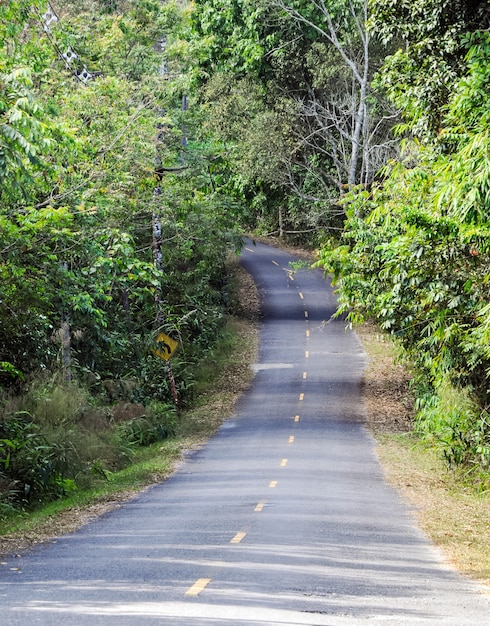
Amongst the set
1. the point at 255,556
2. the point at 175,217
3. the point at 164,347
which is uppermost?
the point at 175,217

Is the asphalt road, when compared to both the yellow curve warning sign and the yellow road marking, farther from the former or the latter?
the yellow curve warning sign

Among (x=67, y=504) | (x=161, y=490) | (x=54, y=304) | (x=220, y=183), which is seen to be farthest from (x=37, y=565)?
(x=220, y=183)

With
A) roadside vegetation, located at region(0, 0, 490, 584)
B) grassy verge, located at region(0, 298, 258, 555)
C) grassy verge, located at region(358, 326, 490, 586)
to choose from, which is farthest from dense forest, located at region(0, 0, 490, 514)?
grassy verge, located at region(358, 326, 490, 586)

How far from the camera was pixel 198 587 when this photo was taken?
10484 mm

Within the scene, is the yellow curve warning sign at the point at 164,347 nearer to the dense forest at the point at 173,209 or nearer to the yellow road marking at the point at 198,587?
the dense forest at the point at 173,209

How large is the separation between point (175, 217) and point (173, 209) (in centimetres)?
72

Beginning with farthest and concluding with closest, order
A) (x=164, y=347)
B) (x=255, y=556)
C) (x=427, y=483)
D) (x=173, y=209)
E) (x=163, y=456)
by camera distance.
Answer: (x=173, y=209)
(x=164, y=347)
(x=163, y=456)
(x=427, y=483)
(x=255, y=556)

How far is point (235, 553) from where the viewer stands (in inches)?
507

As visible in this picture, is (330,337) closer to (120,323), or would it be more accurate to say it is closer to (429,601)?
(120,323)

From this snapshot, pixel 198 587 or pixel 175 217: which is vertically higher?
pixel 175 217

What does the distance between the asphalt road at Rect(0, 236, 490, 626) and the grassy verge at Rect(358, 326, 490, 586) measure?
42 centimetres

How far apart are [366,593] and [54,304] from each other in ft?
43.3

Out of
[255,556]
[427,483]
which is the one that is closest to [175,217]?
[427,483]

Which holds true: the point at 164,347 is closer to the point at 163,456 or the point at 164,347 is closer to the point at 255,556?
the point at 163,456
